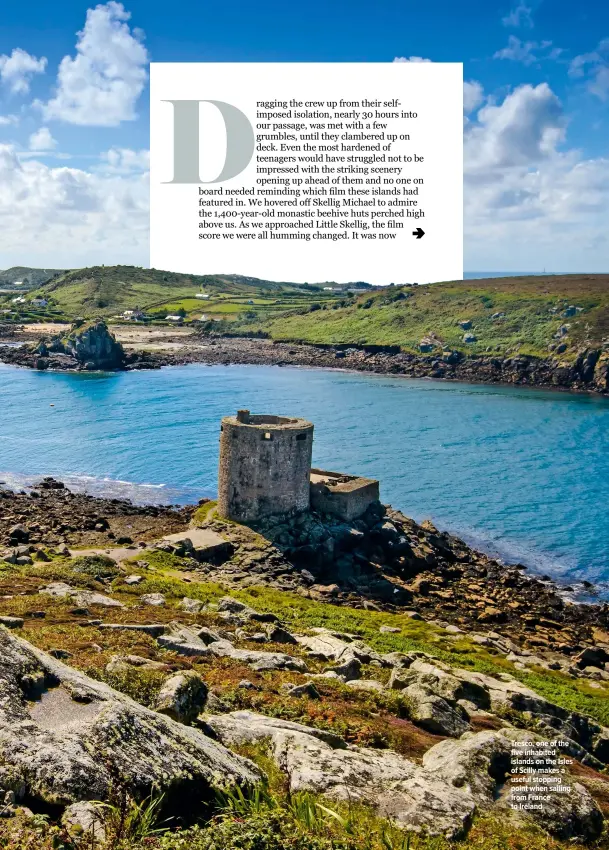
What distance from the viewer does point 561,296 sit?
147750 millimetres

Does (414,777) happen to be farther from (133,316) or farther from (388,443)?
(133,316)

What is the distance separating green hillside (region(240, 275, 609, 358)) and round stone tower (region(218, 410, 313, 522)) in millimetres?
95532

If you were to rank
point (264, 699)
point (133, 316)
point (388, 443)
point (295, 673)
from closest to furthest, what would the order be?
point (264, 699) < point (295, 673) < point (388, 443) < point (133, 316)

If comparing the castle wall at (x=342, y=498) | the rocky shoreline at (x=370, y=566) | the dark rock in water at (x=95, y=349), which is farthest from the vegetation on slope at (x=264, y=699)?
the dark rock in water at (x=95, y=349)

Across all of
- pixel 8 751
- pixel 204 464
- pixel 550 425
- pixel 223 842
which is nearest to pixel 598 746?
pixel 223 842

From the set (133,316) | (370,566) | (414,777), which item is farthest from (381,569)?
(133,316)

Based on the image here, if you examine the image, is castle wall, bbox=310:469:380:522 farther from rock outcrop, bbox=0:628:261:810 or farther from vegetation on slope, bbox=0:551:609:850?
rock outcrop, bbox=0:628:261:810

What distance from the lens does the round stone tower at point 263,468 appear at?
39.2 m

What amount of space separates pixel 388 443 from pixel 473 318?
77891mm

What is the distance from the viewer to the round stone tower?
39.2 meters

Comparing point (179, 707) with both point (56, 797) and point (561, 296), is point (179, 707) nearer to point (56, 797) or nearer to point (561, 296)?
point (56, 797)

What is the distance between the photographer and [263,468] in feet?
130

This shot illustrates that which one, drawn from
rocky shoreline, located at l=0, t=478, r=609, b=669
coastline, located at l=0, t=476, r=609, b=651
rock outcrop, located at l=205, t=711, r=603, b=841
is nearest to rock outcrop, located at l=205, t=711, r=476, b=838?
rock outcrop, located at l=205, t=711, r=603, b=841

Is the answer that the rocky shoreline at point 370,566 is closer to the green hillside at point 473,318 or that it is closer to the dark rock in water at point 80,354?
the dark rock in water at point 80,354
